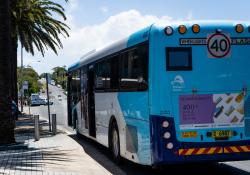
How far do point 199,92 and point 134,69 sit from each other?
1.65 m

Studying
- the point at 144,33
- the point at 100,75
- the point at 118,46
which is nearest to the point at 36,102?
the point at 100,75

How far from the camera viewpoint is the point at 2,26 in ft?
57.9

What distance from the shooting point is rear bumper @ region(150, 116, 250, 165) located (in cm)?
973

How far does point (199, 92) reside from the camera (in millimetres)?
10039

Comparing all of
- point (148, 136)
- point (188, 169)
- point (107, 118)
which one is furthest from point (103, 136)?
point (148, 136)

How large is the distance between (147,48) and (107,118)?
4.20 meters

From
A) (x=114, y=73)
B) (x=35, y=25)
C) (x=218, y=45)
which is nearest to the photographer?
(x=218, y=45)

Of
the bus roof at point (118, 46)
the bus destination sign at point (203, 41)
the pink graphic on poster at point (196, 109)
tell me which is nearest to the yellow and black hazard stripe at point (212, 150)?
the pink graphic on poster at point (196, 109)

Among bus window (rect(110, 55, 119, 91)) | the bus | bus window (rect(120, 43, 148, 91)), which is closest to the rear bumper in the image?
the bus

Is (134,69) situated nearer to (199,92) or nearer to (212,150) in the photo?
(199,92)

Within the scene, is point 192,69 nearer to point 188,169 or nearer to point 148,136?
point 148,136

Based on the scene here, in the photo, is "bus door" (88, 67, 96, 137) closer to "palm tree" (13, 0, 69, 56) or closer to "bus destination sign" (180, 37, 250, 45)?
"bus destination sign" (180, 37, 250, 45)

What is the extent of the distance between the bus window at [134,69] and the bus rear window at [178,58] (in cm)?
48

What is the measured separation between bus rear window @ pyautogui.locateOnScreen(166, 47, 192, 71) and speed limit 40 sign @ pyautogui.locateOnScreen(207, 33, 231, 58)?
418 mm
